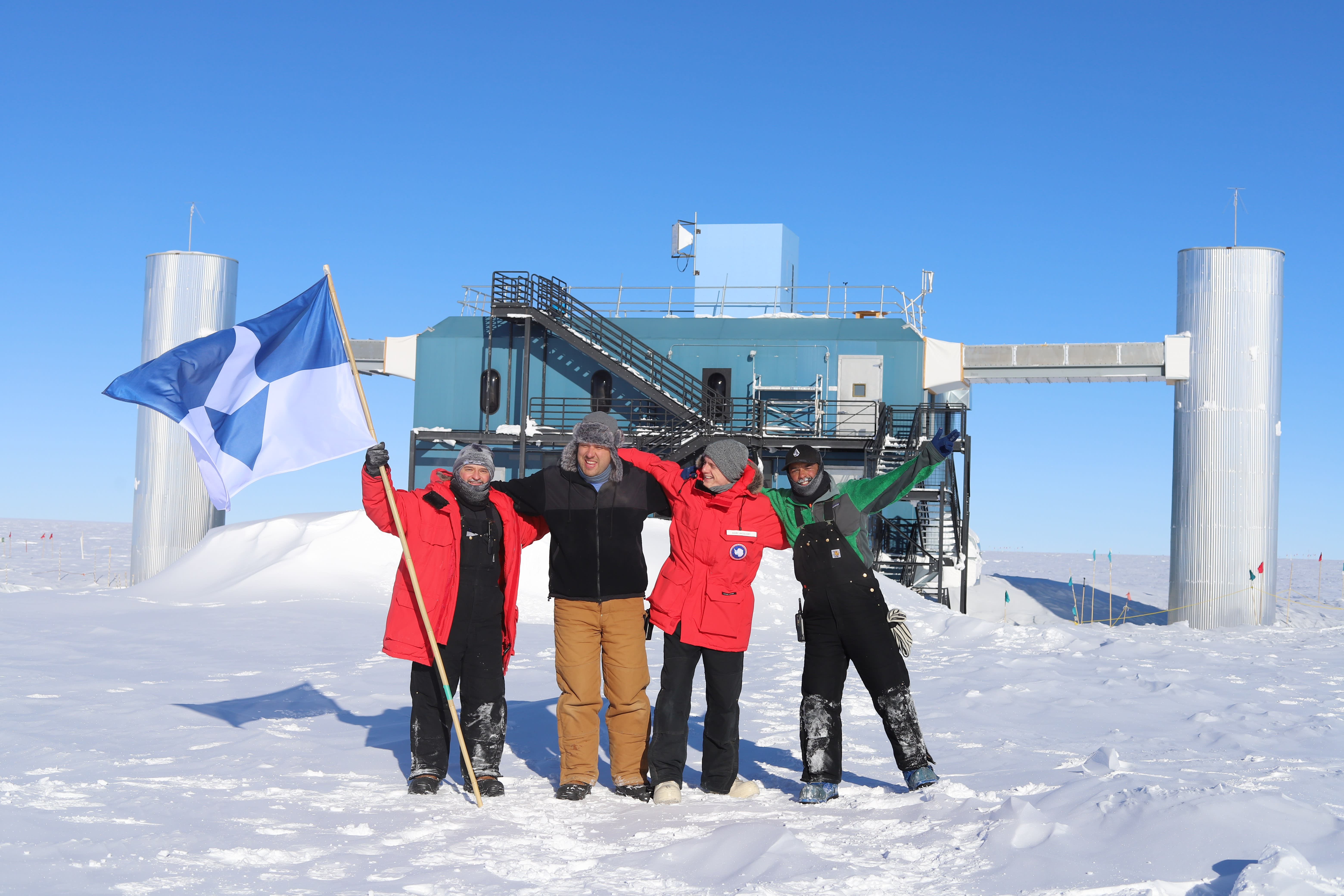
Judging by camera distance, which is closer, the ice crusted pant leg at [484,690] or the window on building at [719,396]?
the ice crusted pant leg at [484,690]

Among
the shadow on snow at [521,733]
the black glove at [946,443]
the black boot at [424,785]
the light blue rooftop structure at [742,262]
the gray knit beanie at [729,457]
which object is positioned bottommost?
the shadow on snow at [521,733]

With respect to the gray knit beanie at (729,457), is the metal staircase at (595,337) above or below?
above

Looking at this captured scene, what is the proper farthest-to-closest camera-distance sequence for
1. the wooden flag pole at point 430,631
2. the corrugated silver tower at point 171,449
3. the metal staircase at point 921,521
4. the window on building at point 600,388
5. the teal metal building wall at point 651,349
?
the window on building at point 600,388, the teal metal building wall at point 651,349, the corrugated silver tower at point 171,449, the metal staircase at point 921,521, the wooden flag pole at point 430,631

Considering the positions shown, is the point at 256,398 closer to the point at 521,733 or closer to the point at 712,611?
the point at 521,733

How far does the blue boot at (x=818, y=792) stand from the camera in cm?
472

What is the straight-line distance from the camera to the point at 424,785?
4781mm

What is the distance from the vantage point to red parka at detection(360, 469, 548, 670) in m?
4.84

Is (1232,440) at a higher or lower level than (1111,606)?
higher

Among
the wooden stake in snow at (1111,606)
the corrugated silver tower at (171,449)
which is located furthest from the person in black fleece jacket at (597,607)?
the corrugated silver tower at (171,449)

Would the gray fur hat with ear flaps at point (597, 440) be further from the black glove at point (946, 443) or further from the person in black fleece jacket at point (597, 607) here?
the black glove at point (946, 443)

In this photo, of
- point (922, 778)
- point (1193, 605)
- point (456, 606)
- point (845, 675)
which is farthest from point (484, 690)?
point (1193, 605)

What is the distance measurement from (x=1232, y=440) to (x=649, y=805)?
17765 mm

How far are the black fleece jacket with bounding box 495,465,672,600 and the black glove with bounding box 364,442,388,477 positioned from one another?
559 mm

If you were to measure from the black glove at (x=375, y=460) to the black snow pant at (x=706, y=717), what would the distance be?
5.00ft
